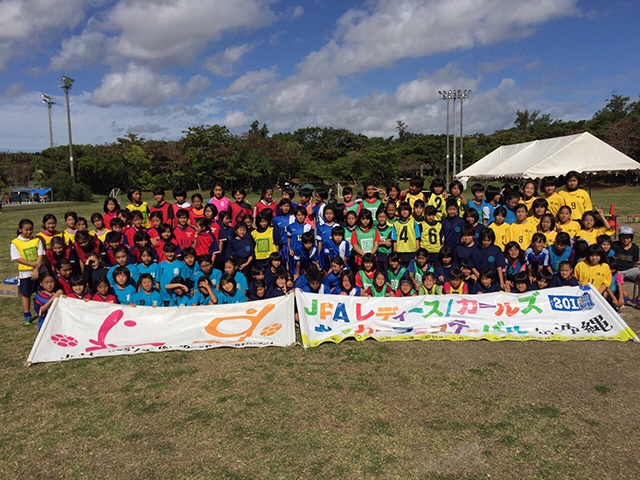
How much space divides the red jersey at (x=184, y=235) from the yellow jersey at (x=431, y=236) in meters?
3.79

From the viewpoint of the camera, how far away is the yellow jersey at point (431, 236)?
273 inches

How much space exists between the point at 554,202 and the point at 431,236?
8.47 ft

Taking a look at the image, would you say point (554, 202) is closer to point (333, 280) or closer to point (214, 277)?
point (333, 280)

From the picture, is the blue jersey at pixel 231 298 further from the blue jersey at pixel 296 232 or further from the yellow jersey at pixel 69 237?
the yellow jersey at pixel 69 237

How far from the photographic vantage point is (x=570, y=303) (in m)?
5.98

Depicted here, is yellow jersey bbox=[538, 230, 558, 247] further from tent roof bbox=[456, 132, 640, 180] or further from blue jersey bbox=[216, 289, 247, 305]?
tent roof bbox=[456, 132, 640, 180]

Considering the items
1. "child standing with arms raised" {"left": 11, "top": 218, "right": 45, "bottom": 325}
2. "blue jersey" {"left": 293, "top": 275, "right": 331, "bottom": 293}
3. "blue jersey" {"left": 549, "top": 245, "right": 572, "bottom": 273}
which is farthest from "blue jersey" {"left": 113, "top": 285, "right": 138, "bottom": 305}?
"blue jersey" {"left": 549, "top": 245, "right": 572, "bottom": 273}

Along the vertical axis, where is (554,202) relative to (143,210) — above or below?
below

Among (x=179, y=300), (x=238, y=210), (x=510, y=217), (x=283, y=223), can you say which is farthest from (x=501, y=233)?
(x=179, y=300)

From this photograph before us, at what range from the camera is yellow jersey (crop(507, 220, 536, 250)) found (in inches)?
272

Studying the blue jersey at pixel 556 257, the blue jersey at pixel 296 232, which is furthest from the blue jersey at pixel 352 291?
the blue jersey at pixel 556 257

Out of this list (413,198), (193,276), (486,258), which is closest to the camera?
(486,258)

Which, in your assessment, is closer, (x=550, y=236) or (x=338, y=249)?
(x=550, y=236)

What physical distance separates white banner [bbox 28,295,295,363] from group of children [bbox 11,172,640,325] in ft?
1.47
